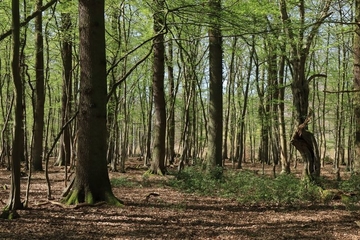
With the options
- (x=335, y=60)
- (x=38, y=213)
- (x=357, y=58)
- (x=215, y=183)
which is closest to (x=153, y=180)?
(x=215, y=183)

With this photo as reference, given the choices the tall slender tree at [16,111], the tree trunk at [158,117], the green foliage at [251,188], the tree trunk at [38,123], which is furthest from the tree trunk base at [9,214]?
the tree trunk at [38,123]

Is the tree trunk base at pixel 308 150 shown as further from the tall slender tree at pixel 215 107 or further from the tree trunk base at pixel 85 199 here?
the tree trunk base at pixel 85 199

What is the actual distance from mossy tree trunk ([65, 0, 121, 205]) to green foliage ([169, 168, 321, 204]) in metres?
3.39

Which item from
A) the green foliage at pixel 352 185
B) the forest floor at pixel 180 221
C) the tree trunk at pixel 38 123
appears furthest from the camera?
the tree trunk at pixel 38 123

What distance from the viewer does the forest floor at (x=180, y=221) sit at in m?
5.12

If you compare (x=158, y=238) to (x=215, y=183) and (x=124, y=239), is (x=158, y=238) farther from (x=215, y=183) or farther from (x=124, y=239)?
(x=215, y=183)

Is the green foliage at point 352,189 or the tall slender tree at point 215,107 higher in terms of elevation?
the tall slender tree at point 215,107

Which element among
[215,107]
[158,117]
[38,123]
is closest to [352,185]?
[215,107]

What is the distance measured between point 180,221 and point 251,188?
4399 millimetres

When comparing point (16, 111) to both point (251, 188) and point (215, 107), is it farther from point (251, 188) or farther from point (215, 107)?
point (215, 107)

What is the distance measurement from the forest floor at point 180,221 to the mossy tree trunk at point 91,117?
353 mm

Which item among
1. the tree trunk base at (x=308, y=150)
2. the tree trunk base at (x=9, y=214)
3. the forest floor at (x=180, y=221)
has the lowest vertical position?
the forest floor at (x=180, y=221)

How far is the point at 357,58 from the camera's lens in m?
11.7

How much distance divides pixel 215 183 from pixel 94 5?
6301 mm
